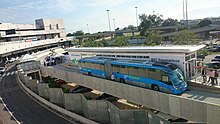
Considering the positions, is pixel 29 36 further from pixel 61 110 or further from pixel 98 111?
pixel 98 111

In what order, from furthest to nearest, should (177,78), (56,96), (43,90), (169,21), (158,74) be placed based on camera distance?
1. (169,21)
2. (43,90)
3. (56,96)
4. (158,74)
5. (177,78)

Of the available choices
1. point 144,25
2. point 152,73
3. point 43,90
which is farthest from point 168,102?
point 144,25

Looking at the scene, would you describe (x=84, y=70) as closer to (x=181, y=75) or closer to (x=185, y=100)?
(x=181, y=75)

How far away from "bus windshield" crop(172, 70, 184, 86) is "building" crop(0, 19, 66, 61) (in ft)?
190

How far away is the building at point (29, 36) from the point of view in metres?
75.7

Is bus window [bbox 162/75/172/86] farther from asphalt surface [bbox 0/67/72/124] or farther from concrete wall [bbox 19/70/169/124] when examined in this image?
asphalt surface [bbox 0/67/72/124]

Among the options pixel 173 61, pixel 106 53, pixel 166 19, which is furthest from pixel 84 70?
pixel 166 19

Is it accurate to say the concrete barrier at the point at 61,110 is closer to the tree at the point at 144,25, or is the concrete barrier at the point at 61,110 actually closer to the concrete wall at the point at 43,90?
the concrete wall at the point at 43,90

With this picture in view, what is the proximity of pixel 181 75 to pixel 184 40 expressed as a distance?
3042 cm

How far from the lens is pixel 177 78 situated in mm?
19688

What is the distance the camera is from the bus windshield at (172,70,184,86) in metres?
19.4

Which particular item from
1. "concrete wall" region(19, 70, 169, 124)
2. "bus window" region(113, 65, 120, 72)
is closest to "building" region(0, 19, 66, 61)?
"concrete wall" region(19, 70, 169, 124)

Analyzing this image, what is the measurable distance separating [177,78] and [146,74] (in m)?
3.38

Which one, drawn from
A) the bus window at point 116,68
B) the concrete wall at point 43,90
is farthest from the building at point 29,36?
the bus window at point 116,68
